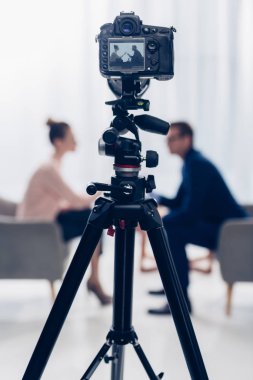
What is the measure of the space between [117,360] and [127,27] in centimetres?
98

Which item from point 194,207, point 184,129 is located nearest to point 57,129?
point 184,129

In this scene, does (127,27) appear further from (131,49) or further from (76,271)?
(76,271)

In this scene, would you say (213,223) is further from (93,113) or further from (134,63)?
(134,63)

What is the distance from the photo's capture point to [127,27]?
146cm

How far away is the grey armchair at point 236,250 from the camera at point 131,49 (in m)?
1.51

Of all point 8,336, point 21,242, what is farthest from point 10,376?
point 21,242

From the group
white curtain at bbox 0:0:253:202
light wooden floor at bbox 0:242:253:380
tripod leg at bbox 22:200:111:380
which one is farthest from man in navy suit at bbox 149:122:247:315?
tripod leg at bbox 22:200:111:380

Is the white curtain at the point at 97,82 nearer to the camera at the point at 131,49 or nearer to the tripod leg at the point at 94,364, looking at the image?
the camera at the point at 131,49

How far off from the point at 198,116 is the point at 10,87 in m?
1.50

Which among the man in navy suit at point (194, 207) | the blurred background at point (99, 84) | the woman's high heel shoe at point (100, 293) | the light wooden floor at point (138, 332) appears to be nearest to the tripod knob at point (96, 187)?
the light wooden floor at point (138, 332)

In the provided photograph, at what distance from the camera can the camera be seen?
4.79 feet

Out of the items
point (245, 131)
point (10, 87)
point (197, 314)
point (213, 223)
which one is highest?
point (10, 87)

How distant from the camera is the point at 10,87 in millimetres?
4203

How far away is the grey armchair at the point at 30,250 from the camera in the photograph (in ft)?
9.40
